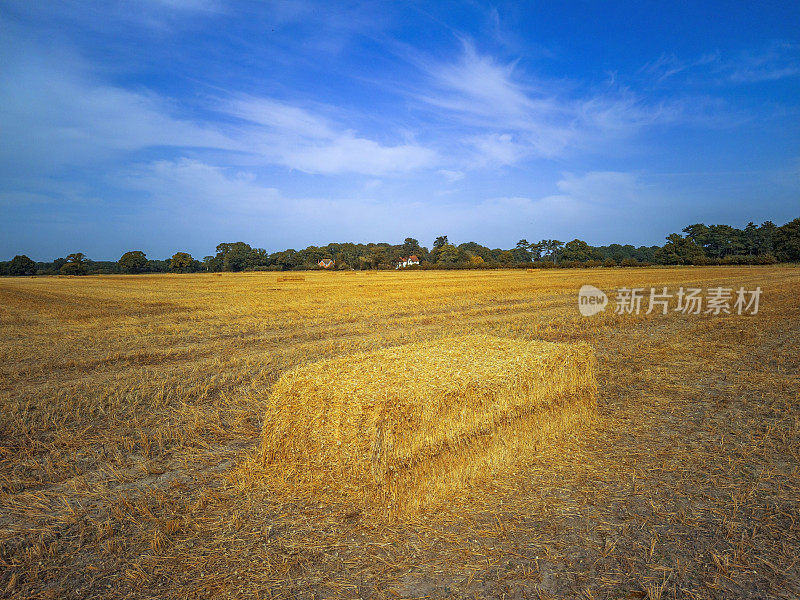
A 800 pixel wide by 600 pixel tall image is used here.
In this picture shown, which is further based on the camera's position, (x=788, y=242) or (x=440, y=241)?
(x=440, y=241)

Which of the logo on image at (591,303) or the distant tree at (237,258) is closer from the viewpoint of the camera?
the logo on image at (591,303)

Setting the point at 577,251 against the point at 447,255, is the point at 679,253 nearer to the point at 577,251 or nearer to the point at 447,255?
the point at 577,251

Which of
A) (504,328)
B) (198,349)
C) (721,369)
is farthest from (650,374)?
(198,349)

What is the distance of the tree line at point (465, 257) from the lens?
96.3 meters

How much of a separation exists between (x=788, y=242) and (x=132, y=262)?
156369 millimetres

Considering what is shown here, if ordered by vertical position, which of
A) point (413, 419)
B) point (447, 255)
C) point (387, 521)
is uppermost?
point (447, 255)

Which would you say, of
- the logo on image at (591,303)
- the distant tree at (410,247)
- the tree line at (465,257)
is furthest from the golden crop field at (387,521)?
the distant tree at (410,247)

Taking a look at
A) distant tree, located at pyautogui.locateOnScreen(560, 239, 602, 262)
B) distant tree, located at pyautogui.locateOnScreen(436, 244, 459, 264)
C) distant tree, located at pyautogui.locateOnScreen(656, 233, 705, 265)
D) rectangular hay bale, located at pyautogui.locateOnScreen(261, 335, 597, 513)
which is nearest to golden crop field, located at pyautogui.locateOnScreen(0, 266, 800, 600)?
rectangular hay bale, located at pyautogui.locateOnScreen(261, 335, 597, 513)

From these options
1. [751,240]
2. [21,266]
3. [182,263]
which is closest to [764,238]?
[751,240]

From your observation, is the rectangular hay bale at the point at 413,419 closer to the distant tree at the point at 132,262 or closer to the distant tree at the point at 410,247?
the distant tree at the point at 132,262

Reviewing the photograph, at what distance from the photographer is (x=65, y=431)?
20.7 ft

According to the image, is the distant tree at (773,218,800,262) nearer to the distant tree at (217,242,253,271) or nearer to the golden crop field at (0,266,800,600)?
the golden crop field at (0,266,800,600)

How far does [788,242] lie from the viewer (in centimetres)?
8994

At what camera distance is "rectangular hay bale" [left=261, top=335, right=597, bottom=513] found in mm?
4320
